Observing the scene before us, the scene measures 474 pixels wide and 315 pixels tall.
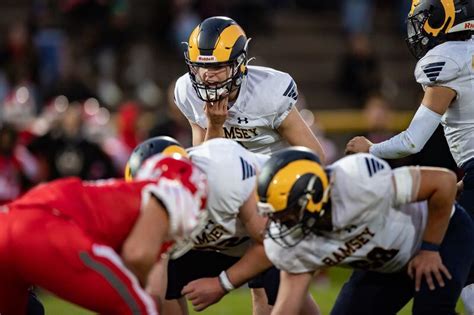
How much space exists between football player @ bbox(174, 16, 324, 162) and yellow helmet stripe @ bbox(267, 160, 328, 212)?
3.83ft

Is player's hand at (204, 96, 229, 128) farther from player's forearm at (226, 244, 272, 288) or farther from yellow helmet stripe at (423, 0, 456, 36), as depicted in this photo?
yellow helmet stripe at (423, 0, 456, 36)

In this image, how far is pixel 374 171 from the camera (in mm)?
4387

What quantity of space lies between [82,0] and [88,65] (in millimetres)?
811

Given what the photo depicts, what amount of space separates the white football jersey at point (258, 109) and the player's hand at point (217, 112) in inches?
5.0

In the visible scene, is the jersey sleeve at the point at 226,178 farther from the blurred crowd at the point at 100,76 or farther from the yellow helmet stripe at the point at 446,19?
the blurred crowd at the point at 100,76

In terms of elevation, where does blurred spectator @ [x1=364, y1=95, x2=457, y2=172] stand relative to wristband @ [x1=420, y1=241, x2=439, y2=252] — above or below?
below

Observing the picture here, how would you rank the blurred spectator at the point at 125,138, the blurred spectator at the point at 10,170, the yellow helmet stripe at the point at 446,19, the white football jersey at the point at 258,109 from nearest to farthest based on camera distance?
the yellow helmet stripe at the point at 446,19, the white football jersey at the point at 258,109, the blurred spectator at the point at 10,170, the blurred spectator at the point at 125,138

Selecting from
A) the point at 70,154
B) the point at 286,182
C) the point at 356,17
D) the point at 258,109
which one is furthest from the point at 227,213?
the point at 356,17

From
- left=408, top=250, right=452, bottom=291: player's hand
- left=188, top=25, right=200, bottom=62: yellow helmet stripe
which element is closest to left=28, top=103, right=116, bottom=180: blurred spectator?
left=188, top=25, right=200, bottom=62: yellow helmet stripe

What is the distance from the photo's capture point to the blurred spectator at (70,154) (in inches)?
402

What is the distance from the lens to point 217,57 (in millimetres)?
5469

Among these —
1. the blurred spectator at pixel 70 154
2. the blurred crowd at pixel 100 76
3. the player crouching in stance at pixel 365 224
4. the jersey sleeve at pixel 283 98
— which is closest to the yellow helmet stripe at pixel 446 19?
the jersey sleeve at pixel 283 98

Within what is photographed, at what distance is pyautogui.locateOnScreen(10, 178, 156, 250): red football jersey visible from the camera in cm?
409

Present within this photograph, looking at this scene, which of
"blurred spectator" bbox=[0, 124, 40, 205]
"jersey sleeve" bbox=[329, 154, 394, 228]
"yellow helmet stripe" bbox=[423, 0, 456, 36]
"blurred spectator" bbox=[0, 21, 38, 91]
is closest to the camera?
"jersey sleeve" bbox=[329, 154, 394, 228]
